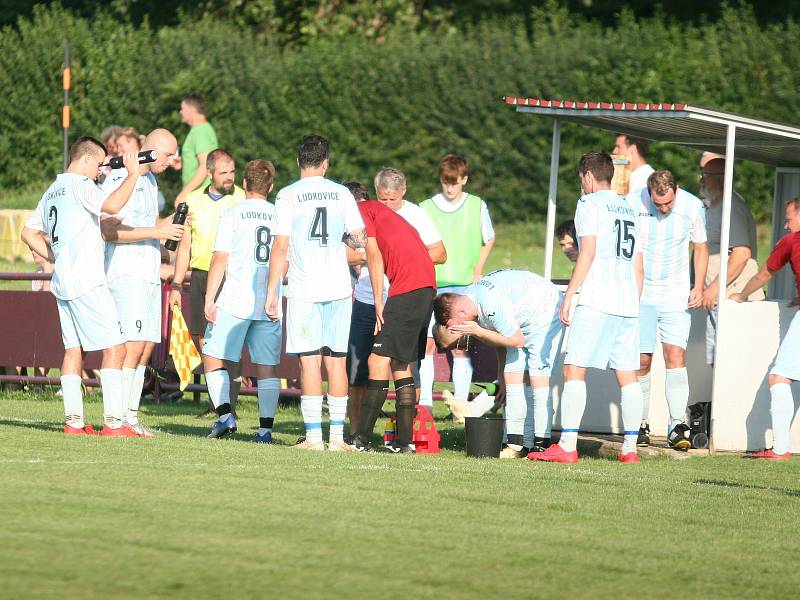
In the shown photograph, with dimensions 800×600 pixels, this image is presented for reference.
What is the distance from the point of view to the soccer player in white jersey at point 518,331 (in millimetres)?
10719

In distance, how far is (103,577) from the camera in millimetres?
6324

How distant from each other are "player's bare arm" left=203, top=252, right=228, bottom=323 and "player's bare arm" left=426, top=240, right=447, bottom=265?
62.6 inches

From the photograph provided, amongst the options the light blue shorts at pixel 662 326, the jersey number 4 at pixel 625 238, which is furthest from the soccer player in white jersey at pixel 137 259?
the light blue shorts at pixel 662 326

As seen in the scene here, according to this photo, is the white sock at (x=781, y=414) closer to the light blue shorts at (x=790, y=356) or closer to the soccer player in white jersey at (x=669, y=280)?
the light blue shorts at (x=790, y=356)

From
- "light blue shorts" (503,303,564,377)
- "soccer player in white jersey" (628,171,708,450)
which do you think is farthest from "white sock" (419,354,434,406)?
"soccer player in white jersey" (628,171,708,450)

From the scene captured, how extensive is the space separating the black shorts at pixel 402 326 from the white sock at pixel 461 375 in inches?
87.9

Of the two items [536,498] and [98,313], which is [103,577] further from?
[98,313]

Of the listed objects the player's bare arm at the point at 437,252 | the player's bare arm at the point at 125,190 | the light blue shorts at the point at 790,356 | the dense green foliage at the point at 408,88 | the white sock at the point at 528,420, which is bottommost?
the white sock at the point at 528,420

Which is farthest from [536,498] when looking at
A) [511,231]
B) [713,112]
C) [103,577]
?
[511,231]

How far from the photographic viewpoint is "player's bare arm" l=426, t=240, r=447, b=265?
39.4ft

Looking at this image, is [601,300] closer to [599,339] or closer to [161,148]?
[599,339]

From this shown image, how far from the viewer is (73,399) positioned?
11.0 meters

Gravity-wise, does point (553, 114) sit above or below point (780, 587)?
above

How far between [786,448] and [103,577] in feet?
21.2
